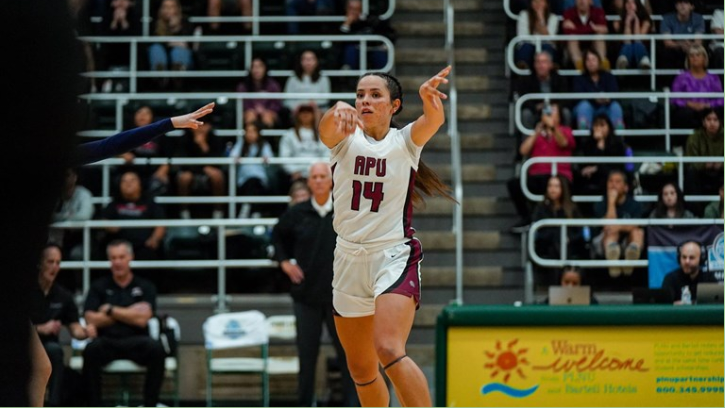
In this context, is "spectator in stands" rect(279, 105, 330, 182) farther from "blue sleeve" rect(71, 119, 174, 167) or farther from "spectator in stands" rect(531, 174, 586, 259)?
"blue sleeve" rect(71, 119, 174, 167)

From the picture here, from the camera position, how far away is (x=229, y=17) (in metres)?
14.3

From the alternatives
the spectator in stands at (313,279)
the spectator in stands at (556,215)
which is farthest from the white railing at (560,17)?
the spectator in stands at (313,279)

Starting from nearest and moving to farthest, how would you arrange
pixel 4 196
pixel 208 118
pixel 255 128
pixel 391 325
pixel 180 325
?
pixel 4 196 < pixel 391 325 < pixel 180 325 < pixel 255 128 < pixel 208 118

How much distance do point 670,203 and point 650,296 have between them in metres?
2.16

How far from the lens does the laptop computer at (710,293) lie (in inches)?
359

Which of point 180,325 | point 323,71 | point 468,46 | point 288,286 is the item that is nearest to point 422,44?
point 468,46

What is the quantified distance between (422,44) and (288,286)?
4.55 meters

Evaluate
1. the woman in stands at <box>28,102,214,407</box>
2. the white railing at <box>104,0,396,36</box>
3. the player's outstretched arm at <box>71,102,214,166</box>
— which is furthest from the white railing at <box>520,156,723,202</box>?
the player's outstretched arm at <box>71,102,214,166</box>

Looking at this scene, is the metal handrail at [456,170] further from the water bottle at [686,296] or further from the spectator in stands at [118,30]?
the spectator in stands at [118,30]

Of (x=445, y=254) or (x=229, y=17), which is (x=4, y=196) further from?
(x=229, y=17)

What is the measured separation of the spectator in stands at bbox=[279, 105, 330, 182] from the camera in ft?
39.1

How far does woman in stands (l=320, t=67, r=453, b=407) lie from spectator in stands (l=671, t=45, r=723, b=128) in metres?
7.05

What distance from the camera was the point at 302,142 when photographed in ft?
39.2

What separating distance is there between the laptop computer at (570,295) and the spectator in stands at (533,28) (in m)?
4.77
